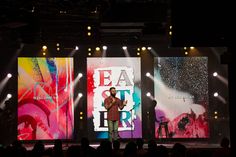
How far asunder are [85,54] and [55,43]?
6.39 ft

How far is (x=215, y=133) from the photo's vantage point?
16828 millimetres

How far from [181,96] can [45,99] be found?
489cm

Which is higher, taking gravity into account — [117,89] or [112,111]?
[117,89]

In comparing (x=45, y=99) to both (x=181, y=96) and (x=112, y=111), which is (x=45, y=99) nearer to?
(x=112, y=111)

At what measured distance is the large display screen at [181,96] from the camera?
16.7 m

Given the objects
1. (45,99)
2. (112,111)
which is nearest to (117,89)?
(45,99)

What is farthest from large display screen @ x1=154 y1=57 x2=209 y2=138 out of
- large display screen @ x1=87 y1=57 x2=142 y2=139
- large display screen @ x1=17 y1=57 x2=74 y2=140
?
large display screen @ x1=17 y1=57 x2=74 y2=140

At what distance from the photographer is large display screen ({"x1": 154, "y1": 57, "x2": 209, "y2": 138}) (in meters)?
16.7

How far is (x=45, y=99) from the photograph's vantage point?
16.7m

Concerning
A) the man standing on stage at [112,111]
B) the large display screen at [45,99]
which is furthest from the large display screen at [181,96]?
the man standing on stage at [112,111]

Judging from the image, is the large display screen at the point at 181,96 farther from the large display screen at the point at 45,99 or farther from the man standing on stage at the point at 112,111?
the man standing on stage at the point at 112,111

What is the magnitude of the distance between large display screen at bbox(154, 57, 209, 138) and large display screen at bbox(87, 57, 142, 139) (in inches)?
29.8

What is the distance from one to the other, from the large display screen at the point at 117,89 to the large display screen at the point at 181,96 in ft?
2.48

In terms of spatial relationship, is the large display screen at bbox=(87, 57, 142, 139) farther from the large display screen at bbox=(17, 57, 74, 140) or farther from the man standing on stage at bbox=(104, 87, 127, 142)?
the man standing on stage at bbox=(104, 87, 127, 142)
